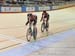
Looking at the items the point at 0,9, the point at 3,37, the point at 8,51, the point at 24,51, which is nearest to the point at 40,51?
the point at 24,51

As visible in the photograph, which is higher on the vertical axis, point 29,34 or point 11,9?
point 29,34

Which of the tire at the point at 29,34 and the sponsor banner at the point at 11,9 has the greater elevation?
the tire at the point at 29,34

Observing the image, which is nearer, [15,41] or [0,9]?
[15,41]

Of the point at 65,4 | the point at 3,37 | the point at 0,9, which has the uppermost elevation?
the point at 3,37

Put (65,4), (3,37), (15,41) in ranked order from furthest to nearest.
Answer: (65,4)
(3,37)
(15,41)

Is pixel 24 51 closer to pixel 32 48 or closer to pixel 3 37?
pixel 32 48

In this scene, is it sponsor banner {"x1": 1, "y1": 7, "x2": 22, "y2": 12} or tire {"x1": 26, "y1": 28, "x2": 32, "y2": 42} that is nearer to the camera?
tire {"x1": 26, "y1": 28, "x2": 32, "y2": 42}

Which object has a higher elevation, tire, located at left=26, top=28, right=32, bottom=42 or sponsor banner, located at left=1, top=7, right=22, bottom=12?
tire, located at left=26, top=28, right=32, bottom=42

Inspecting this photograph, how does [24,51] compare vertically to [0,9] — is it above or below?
above

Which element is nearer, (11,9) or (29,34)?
(29,34)

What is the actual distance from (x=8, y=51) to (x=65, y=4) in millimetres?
36086

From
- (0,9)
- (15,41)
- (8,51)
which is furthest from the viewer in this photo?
(0,9)

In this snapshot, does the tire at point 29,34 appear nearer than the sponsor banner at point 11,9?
Yes

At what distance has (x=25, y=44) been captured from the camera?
1073cm
